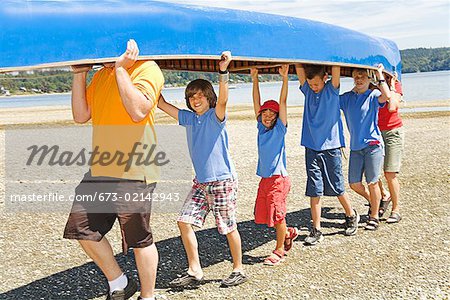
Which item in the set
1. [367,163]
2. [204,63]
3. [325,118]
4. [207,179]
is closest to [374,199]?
[367,163]

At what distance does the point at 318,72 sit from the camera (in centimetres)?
605

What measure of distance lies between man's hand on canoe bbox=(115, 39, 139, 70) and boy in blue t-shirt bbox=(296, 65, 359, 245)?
2.50m

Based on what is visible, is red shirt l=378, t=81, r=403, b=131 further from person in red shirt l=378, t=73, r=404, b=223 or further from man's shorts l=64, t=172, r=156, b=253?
man's shorts l=64, t=172, r=156, b=253

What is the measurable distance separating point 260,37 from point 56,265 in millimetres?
2955

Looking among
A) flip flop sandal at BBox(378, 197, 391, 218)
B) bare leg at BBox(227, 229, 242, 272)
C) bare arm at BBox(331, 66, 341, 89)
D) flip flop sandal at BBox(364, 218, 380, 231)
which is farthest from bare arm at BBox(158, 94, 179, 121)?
flip flop sandal at BBox(378, 197, 391, 218)

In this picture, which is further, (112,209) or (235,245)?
(235,245)

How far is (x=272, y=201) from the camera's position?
543 cm

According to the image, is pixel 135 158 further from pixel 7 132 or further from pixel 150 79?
pixel 7 132

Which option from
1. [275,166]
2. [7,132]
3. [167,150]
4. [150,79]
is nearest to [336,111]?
[275,166]

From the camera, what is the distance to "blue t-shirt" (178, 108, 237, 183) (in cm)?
484

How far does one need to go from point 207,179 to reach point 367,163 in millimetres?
2464

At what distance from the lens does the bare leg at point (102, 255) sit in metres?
4.23

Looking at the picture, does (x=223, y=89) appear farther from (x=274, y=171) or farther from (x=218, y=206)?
(x=274, y=171)

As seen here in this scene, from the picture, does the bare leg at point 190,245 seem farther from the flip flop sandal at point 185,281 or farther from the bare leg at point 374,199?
the bare leg at point 374,199
